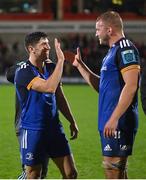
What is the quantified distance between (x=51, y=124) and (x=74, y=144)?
4.27 meters

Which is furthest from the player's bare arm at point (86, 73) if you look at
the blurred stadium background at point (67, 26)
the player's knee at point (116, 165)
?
the blurred stadium background at point (67, 26)

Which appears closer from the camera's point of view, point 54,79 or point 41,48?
point 54,79

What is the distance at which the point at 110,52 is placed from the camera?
454 centimetres

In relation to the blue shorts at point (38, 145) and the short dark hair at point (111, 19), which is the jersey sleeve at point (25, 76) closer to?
the blue shorts at point (38, 145)

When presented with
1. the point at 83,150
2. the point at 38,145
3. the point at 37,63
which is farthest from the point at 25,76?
the point at 83,150

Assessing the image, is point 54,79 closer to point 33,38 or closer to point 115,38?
point 33,38

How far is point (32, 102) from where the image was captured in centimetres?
474

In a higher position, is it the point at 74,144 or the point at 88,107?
the point at 74,144

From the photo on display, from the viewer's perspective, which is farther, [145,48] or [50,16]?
[50,16]

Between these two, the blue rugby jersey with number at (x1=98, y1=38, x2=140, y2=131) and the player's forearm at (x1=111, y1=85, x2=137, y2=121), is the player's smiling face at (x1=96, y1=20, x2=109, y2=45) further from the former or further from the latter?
the player's forearm at (x1=111, y1=85, x2=137, y2=121)

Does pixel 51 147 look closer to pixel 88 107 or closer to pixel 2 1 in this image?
pixel 88 107

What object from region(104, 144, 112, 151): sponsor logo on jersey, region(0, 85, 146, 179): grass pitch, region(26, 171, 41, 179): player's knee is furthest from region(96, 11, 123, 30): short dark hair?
region(0, 85, 146, 179): grass pitch

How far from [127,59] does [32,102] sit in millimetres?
946

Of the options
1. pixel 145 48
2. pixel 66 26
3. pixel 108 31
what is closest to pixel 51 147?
pixel 108 31
